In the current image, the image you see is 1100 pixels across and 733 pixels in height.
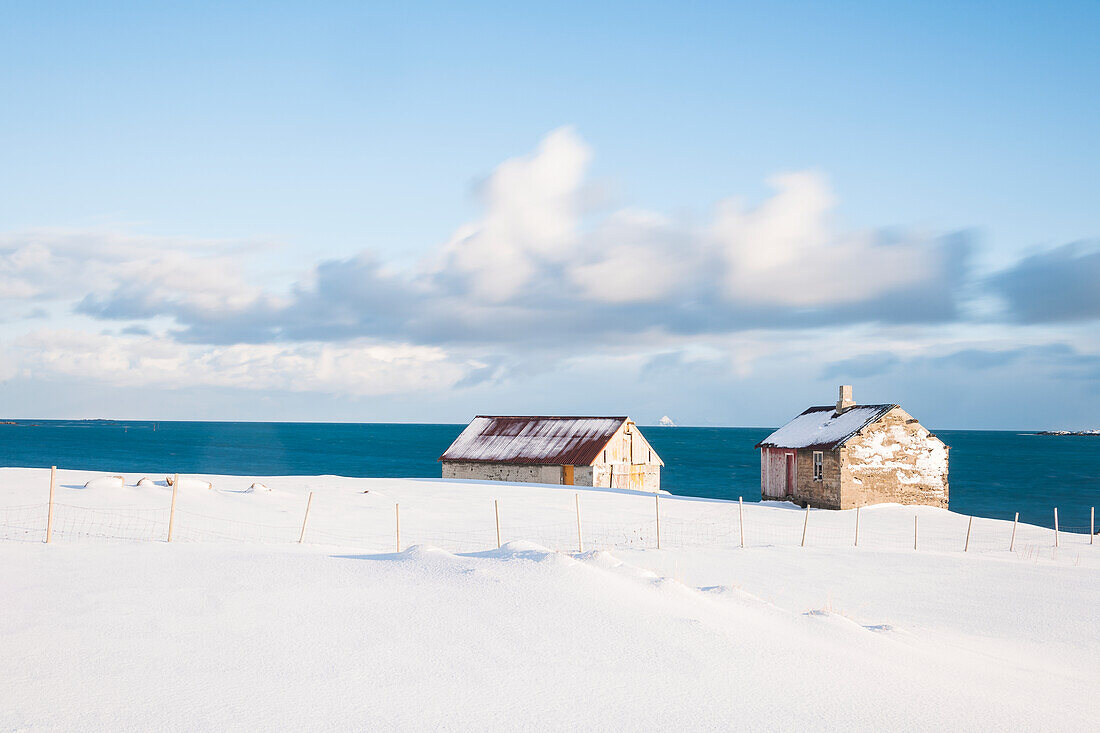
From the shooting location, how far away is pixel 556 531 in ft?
97.7

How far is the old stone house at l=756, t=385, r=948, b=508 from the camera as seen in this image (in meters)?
38.8

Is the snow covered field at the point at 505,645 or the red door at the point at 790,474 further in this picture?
the red door at the point at 790,474

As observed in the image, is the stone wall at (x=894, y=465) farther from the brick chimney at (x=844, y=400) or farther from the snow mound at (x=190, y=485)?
the snow mound at (x=190, y=485)


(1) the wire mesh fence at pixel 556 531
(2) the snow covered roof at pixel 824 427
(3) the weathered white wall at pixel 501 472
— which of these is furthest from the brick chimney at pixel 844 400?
(3) the weathered white wall at pixel 501 472

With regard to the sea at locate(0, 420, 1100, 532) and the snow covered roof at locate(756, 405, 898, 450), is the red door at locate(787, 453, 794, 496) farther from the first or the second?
the sea at locate(0, 420, 1100, 532)

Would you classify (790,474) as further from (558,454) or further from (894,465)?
(558,454)

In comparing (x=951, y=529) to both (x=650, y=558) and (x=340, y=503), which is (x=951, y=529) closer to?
(x=650, y=558)

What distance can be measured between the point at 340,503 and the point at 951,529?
1070 inches

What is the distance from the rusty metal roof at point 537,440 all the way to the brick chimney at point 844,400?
13279mm

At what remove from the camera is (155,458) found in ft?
408

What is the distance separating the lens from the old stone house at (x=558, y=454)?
47894 millimetres

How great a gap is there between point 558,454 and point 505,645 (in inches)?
1522

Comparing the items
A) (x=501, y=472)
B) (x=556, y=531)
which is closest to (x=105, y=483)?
(x=556, y=531)

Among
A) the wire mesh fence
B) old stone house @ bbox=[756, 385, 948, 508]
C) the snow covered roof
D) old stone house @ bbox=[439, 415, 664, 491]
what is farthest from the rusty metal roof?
old stone house @ bbox=[756, 385, 948, 508]
